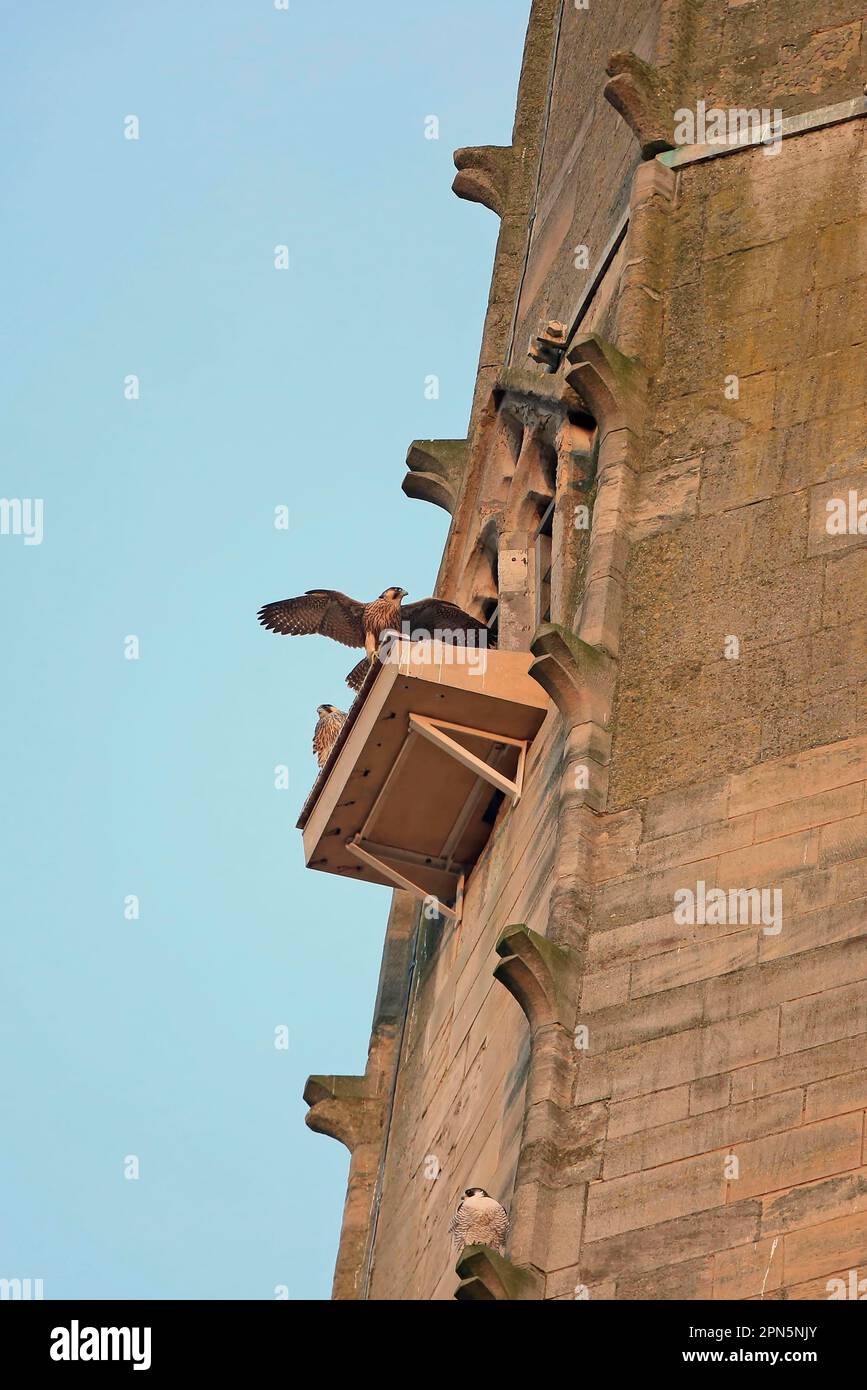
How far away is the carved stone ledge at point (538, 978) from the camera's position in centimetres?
1822

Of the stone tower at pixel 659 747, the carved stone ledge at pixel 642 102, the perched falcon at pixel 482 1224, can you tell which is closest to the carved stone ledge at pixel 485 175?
the stone tower at pixel 659 747

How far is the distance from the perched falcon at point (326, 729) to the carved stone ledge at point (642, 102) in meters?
4.53

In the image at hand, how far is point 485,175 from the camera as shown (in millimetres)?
29891

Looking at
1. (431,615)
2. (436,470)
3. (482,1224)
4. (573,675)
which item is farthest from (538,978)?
(436,470)

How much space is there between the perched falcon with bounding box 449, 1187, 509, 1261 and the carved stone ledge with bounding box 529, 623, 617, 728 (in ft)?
10.5

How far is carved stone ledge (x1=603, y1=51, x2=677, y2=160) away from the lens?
23125 millimetres

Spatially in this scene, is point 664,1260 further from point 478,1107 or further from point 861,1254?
point 478,1107

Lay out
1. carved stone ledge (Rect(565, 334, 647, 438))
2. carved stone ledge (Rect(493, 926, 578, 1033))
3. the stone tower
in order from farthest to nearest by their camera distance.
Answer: carved stone ledge (Rect(565, 334, 647, 438))
carved stone ledge (Rect(493, 926, 578, 1033))
the stone tower

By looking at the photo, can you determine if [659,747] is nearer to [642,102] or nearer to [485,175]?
[642,102]

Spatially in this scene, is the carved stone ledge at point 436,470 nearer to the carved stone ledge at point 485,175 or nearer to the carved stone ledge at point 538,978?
the carved stone ledge at point 485,175

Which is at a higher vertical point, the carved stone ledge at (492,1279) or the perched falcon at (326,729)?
the perched falcon at (326,729)

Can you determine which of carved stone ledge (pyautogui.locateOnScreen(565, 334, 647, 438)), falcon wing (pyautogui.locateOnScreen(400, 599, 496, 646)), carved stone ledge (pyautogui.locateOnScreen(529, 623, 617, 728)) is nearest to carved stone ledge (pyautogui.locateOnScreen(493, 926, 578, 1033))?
carved stone ledge (pyautogui.locateOnScreen(529, 623, 617, 728))

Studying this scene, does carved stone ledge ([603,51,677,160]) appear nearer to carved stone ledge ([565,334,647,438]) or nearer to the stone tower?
the stone tower

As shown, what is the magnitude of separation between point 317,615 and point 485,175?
6.97 m
